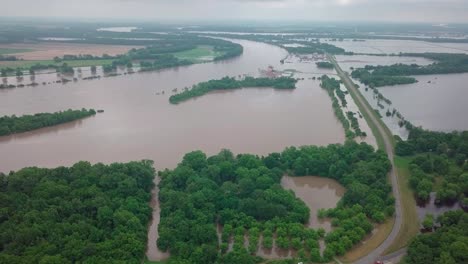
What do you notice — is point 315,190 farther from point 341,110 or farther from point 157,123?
point 341,110

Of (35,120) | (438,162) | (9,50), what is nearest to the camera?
(438,162)

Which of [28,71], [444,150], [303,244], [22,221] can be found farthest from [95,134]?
[28,71]

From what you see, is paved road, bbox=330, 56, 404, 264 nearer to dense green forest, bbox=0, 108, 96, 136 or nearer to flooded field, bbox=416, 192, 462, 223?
flooded field, bbox=416, 192, 462, 223

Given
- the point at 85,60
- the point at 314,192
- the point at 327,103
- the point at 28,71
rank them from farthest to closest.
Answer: the point at 85,60, the point at 28,71, the point at 327,103, the point at 314,192

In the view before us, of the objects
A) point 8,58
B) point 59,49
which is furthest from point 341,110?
point 59,49

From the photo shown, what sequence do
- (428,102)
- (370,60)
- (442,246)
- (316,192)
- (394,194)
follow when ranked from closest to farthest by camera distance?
(442,246), (394,194), (316,192), (428,102), (370,60)

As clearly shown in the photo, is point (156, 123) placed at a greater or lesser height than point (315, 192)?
greater

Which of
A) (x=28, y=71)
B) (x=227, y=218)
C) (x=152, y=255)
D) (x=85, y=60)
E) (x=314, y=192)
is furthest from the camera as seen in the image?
(x=85, y=60)

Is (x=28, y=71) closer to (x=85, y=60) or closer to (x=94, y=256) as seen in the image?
(x=85, y=60)
